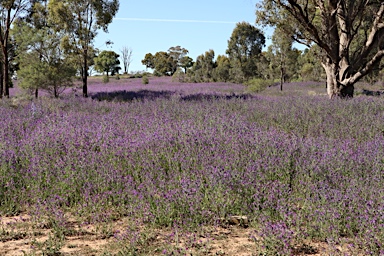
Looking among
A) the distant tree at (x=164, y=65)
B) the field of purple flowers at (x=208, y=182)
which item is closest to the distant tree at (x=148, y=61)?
the distant tree at (x=164, y=65)

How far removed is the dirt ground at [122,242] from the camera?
300cm

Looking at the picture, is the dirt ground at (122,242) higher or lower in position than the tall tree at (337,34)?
lower

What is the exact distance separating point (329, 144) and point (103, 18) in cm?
1623

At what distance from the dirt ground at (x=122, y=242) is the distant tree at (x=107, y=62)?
78.2 meters

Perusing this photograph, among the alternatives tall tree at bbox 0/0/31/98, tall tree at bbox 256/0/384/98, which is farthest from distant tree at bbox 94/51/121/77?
tall tree at bbox 256/0/384/98

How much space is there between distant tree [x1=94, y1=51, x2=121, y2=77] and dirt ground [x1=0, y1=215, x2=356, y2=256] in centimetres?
7823

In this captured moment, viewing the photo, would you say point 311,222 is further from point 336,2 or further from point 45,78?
point 45,78

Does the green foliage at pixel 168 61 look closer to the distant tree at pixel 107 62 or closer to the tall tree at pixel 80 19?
the distant tree at pixel 107 62

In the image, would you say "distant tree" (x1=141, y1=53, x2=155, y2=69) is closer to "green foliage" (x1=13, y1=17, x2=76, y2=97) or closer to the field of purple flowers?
"green foliage" (x1=13, y1=17, x2=76, y2=97)

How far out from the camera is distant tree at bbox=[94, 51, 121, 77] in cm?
8062

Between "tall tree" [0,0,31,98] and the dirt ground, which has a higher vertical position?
"tall tree" [0,0,31,98]

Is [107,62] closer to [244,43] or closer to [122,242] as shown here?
[244,43]

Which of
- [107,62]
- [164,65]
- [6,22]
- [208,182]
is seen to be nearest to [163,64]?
[164,65]

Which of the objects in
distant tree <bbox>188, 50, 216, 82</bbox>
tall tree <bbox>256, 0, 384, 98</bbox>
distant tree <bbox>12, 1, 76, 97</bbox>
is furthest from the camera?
distant tree <bbox>188, 50, 216, 82</bbox>
